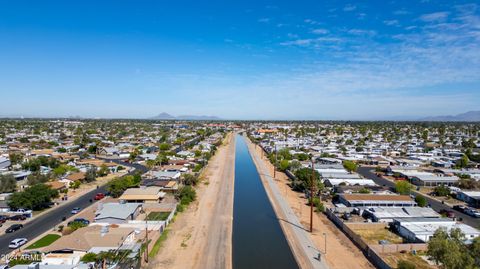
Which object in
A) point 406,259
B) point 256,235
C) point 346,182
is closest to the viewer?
point 406,259

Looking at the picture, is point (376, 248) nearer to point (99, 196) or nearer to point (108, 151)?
point (99, 196)

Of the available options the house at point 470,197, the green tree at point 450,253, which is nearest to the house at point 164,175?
the green tree at point 450,253

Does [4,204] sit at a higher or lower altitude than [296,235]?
higher

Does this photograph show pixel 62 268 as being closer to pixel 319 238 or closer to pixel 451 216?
pixel 319 238

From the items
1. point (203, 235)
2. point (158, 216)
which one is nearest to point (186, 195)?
point (158, 216)

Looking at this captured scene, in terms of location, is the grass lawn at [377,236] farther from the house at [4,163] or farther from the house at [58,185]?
the house at [4,163]

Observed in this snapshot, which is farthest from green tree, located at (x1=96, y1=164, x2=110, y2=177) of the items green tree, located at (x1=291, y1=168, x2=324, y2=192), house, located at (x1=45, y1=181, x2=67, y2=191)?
green tree, located at (x1=291, y1=168, x2=324, y2=192)
